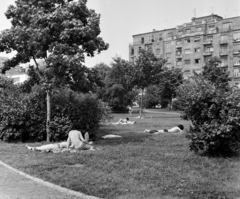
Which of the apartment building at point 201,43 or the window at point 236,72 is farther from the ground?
the apartment building at point 201,43

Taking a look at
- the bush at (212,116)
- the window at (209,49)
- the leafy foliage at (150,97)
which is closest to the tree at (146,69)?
the bush at (212,116)

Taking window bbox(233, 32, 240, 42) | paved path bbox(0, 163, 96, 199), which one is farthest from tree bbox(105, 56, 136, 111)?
paved path bbox(0, 163, 96, 199)

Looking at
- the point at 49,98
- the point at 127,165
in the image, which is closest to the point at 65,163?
the point at 127,165

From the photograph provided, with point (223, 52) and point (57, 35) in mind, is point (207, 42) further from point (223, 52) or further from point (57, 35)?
point (57, 35)

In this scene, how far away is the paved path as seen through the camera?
666 cm

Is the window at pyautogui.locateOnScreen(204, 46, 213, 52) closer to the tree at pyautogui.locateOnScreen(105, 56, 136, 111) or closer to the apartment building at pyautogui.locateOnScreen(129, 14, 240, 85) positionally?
the apartment building at pyautogui.locateOnScreen(129, 14, 240, 85)

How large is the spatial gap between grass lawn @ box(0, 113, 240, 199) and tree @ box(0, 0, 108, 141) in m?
3.42

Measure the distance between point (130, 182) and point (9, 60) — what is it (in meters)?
11.3

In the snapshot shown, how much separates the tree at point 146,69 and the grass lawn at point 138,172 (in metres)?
22.1

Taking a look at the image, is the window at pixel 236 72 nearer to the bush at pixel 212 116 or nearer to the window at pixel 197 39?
the window at pixel 197 39

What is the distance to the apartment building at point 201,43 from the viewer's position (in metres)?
75.4

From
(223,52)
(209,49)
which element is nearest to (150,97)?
(223,52)

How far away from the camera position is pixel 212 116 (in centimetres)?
992

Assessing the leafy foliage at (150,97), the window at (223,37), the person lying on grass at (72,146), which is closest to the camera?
the person lying on grass at (72,146)
